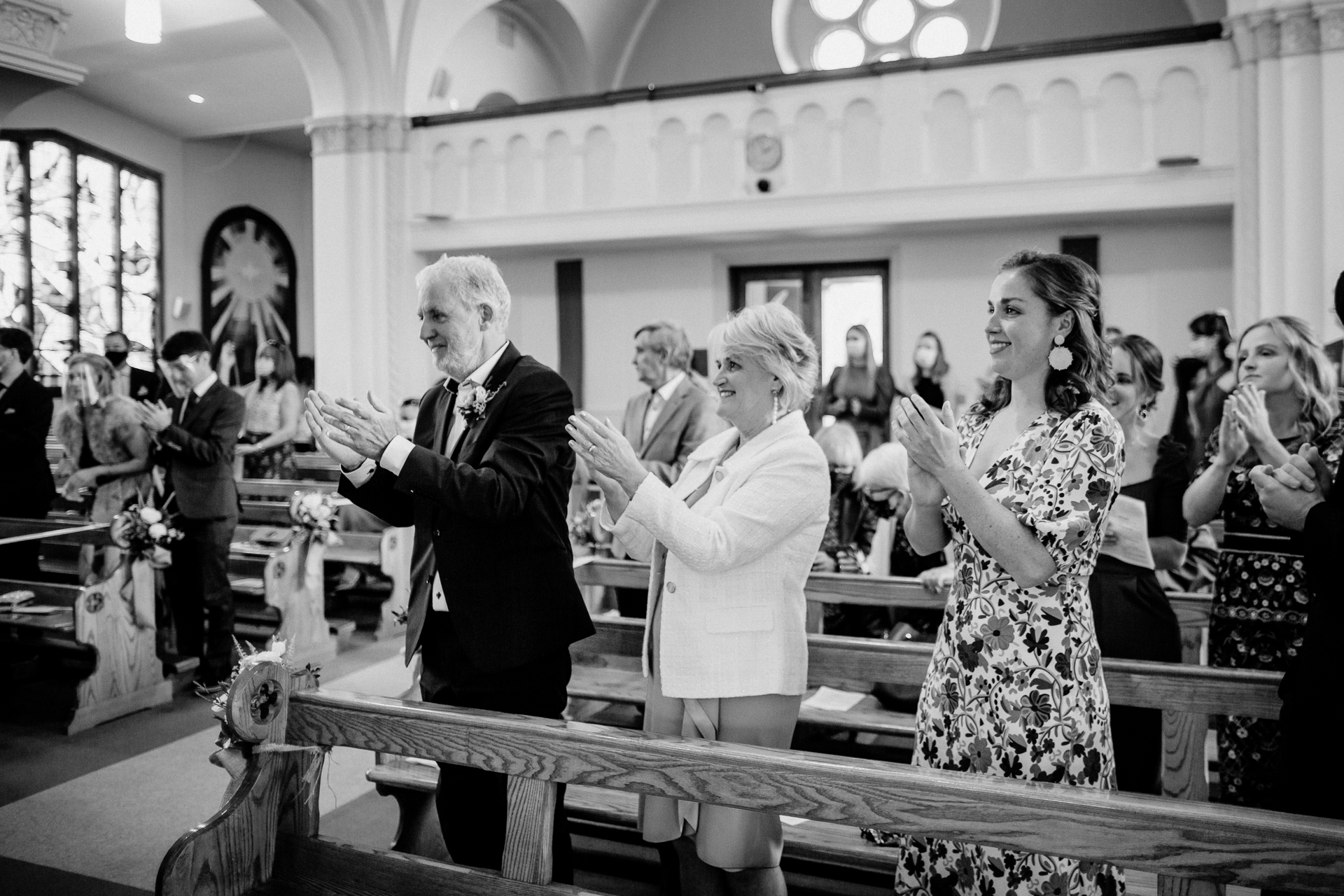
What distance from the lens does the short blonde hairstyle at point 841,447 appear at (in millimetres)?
4543

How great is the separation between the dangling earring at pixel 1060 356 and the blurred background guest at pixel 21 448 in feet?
18.0

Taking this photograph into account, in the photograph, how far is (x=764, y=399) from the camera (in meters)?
2.30

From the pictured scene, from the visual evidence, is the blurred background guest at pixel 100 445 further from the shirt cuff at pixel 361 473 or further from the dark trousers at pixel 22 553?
the shirt cuff at pixel 361 473

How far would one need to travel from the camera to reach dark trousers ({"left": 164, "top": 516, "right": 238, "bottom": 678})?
5.27 meters

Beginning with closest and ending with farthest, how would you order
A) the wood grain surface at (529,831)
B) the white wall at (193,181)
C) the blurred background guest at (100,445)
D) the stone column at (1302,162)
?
the wood grain surface at (529,831), the blurred background guest at (100,445), the stone column at (1302,162), the white wall at (193,181)

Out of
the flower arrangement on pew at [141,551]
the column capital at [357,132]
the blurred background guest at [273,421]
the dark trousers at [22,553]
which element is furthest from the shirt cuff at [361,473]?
the column capital at [357,132]

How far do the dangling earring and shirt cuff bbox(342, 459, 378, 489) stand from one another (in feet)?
4.58

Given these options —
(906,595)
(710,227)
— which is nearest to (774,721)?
(906,595)

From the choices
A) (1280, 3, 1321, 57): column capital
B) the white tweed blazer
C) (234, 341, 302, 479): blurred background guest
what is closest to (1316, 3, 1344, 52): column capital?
(1280, 3, 1321, 57): column capital

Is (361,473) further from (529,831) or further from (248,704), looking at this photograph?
(529,831)

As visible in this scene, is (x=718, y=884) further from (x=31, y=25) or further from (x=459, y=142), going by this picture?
(x=459, y=142)

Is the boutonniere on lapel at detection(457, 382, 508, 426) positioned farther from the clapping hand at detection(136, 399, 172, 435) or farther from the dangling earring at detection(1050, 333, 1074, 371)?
the clapping hand at detection(136, 399, 172, 435)

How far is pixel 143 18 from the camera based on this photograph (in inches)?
167

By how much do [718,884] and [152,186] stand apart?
1335cm
